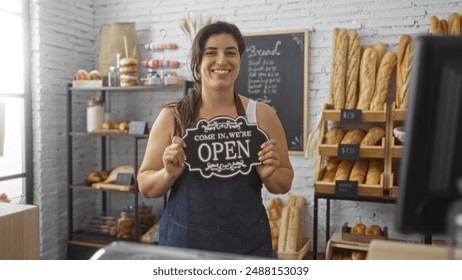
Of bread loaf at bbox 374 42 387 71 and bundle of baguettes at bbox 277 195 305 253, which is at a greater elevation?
bread loaf at bbox 374 42 387 71

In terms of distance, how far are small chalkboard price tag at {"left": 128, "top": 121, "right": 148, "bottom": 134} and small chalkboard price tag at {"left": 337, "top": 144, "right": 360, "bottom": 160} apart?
1552 millimetres

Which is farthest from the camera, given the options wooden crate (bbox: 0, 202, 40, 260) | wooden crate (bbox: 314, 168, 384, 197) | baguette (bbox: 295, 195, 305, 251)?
baguette (bbox: 295, 195, 305, 251)

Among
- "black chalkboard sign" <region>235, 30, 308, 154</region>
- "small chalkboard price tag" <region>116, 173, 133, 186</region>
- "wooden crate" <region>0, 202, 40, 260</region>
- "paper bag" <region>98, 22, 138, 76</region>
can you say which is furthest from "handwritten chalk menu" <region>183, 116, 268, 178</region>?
"paper bag" <region>98, 22, 138, 76</region>

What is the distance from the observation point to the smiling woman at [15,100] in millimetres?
3494

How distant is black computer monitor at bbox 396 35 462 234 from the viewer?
0.70 meters

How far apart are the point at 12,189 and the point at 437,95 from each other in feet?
11.7

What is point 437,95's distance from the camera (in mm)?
707

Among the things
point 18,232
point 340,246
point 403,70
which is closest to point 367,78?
point 403,70

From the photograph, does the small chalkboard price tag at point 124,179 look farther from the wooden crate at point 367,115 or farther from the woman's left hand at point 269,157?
the woman's left hand at point 269,157

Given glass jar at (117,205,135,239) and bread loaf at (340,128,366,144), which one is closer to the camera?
bread loaf at (340,128,366,144)

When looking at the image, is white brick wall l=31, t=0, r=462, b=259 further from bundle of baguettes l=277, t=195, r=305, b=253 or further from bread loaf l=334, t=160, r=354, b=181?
bread loaf l=334, t=160, r=354, b=181

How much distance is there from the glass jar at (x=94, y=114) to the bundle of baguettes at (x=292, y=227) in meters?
1.71

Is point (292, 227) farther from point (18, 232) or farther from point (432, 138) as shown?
point (432, 138)

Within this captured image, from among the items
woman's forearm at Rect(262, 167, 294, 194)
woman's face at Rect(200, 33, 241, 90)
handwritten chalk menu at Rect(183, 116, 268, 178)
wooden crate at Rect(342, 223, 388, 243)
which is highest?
woman's face at Rect(200, 33, 241, 90)
